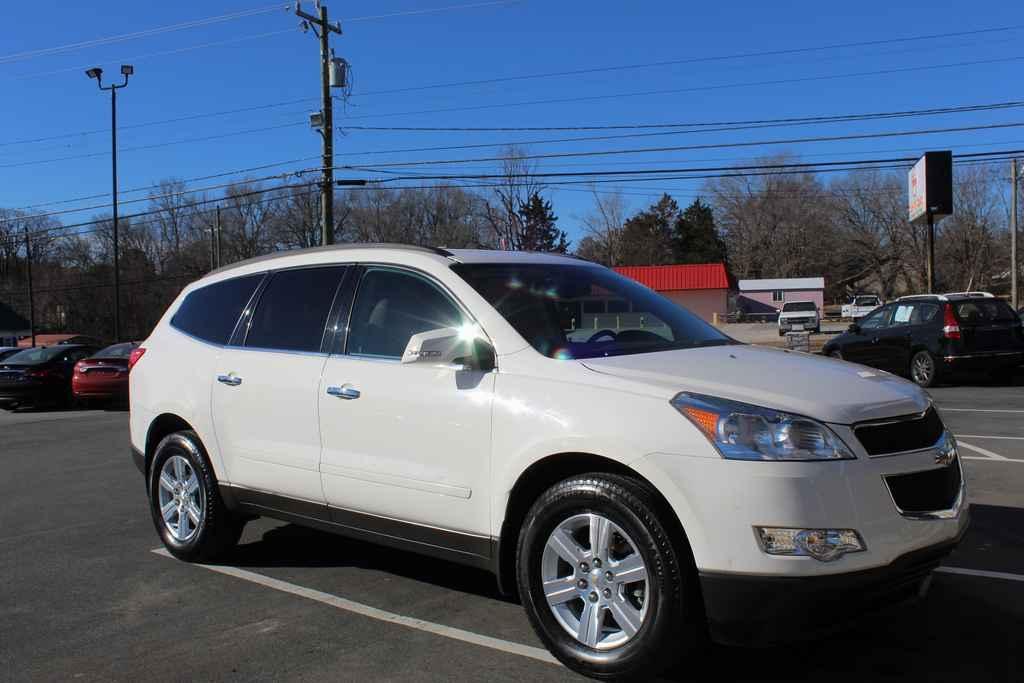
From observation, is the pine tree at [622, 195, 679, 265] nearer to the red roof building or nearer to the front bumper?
the red roof building

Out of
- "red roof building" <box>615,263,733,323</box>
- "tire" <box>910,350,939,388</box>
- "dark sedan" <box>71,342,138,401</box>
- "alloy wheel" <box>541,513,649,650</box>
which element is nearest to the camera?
"alloy wheel" <box>541,513,649,650</box>

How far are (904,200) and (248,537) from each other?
77.6 meters

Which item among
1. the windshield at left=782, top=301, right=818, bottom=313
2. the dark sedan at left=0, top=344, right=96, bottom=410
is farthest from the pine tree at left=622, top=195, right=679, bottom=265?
the dark sedan at left=0, top=344, right=96, bottom=410

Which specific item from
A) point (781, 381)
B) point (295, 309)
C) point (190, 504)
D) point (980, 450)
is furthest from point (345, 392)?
point (980, 450)

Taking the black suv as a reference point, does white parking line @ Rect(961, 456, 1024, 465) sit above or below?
below

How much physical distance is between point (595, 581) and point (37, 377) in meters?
18.0

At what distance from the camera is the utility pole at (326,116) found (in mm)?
25348

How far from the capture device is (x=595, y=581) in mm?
3520

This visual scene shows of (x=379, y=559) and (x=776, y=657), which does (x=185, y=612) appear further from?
(x=776, y=657)

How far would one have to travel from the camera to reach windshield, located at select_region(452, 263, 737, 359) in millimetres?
4094

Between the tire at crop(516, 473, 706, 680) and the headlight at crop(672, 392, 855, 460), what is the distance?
377 mm

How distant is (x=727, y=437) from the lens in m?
3.19

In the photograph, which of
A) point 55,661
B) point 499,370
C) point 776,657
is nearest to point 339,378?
point 499,370

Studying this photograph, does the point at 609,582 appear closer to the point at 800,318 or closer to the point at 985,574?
the point at 985,574
